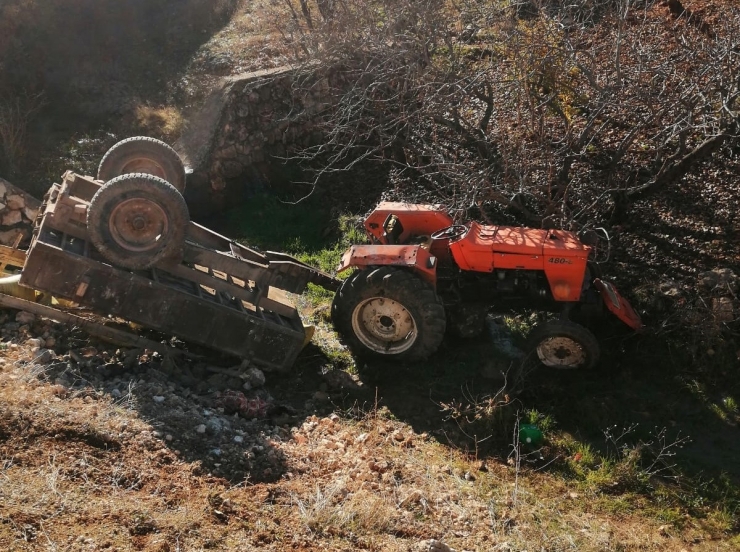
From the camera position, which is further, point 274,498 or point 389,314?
point 389,314

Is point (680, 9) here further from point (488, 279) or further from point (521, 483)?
point (521, 483)

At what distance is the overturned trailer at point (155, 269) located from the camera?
5.63m

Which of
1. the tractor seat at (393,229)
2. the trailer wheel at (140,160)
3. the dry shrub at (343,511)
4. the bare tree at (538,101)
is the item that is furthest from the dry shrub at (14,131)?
the dry shrub at (343,511)

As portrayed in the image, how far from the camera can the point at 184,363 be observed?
648 centimetres

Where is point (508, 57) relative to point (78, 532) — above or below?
above

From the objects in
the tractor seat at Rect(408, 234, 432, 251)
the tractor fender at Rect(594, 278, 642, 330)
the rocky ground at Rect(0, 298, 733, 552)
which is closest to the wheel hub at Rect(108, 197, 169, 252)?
the rocky ground at Rect(0, 298, 733, 552)

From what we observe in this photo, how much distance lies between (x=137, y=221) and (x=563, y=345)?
13.3 ft

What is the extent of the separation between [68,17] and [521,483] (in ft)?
45.3

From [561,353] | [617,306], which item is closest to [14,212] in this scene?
[561,353]

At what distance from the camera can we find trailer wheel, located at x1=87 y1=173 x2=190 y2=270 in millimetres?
5617

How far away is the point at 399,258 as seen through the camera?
21.5 ft

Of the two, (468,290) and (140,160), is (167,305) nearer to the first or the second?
(140,160)

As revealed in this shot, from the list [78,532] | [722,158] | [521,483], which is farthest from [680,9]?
[78,532]

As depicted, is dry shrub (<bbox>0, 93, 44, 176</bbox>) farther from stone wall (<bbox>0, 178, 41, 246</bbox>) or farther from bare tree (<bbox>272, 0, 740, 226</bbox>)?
bare tree (<bbox>272, 0, 740, 226</bbox>)
